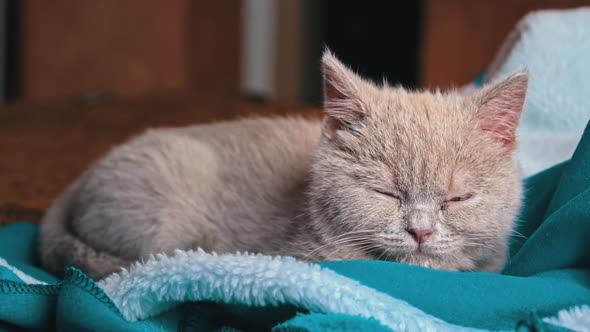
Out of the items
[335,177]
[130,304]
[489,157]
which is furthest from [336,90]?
[130,304]

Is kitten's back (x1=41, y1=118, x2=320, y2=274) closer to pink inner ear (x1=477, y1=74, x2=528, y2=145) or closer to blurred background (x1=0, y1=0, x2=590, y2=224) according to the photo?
pink inner ear (x1=477, y1=74, x2=528, y2=145)

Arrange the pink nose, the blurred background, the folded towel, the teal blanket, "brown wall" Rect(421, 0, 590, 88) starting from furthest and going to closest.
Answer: "brown wall" Rect(421, 0, 590, 88)
the blurred background
the folded towel
the pink nose
the teal blanket

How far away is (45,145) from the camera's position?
2.66 metres

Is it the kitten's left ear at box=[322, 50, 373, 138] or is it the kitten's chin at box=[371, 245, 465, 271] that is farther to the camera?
the kitten's left ear at box=[322, 50, 373, 138]

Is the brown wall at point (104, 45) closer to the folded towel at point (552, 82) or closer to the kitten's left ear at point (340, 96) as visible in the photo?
the folded towel at point (552, 82)

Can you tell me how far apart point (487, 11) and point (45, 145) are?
8.35ft

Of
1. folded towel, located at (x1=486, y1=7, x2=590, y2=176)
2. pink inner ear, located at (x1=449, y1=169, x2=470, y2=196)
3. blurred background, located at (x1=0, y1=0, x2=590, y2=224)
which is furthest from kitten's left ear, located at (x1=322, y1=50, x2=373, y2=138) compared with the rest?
blurred background, located at (x1=0, y1=0, x2=590, y2=224)

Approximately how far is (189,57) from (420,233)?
13.4 feet

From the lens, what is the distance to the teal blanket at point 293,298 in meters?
0.94

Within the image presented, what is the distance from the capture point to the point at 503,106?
1.30 m

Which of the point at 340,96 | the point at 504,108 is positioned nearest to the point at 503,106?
the point at 504,108

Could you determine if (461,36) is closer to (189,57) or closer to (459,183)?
(189,57)

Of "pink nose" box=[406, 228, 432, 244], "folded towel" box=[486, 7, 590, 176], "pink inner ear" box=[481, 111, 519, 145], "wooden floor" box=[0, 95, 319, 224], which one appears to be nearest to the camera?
"pink nose" box=[406, 228, 432, 244]

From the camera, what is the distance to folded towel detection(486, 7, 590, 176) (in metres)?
1.80
